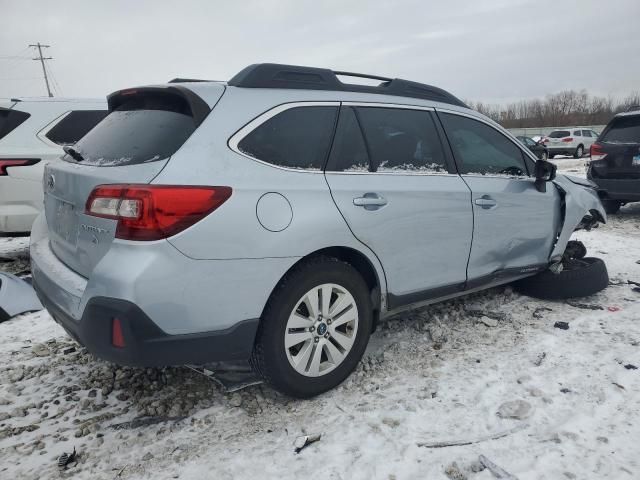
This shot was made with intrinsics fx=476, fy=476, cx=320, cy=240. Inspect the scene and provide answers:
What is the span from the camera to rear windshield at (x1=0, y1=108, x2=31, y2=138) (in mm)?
5199

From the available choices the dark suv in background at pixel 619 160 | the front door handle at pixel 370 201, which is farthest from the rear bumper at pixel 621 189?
the front door handle at pixel 370 201

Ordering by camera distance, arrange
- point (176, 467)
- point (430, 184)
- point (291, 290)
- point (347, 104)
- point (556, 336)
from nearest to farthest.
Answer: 1. point (176, 467)
2. point (291, 290)
3. point (347, 104)
4. point (430, 184)
5. point (556, 336)

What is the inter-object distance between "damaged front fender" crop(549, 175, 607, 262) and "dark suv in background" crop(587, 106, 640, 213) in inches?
133

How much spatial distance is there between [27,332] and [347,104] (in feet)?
10.1

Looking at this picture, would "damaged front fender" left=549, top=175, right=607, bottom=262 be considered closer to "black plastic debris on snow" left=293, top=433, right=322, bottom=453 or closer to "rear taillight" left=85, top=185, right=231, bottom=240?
"black plastic debris on snow" left=293, top=433, right=322, bottom=453

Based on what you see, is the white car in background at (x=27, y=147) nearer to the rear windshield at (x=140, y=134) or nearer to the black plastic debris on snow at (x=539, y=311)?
the rear windshield at (x=140, y=134)

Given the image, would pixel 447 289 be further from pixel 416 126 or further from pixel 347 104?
pixel 347 104

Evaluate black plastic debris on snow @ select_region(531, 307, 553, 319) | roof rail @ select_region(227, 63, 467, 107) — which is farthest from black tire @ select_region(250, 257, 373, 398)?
black plastic debris on snow @ select_region(531, 307, 553, 319)

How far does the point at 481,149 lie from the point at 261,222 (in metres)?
2.14

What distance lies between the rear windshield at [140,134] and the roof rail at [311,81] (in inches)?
14.6

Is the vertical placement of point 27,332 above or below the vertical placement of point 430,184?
below

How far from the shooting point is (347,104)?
2.91 metres

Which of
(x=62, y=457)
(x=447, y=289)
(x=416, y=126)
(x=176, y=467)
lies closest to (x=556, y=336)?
(x=447, y=289)

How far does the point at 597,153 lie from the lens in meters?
7.91
